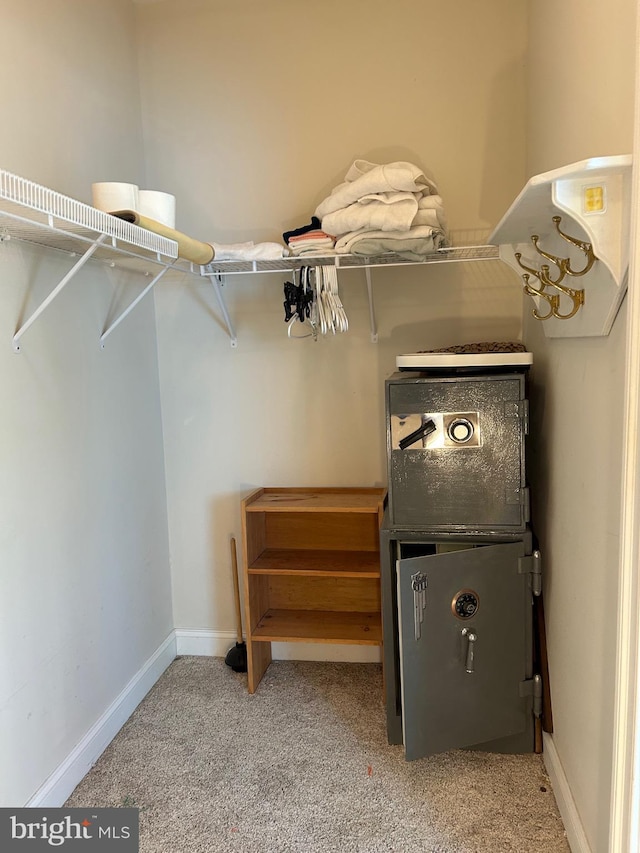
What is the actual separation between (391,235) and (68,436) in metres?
1.19

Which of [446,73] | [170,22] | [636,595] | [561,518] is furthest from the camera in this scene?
[170,22]

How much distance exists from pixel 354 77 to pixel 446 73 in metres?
0.34

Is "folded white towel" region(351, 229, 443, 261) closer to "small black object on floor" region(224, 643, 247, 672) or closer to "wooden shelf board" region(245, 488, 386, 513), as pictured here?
"wooden shelf board" region(245, 488, 386, 513)

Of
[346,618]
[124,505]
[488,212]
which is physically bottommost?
[346,618]

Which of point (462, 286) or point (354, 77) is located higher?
point (354, 77)

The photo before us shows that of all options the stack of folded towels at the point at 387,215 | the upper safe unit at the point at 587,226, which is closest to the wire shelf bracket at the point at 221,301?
the stack of folded towels at the point at 387,215

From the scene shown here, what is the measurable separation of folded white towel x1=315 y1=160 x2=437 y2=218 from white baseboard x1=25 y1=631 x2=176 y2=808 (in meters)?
1.84

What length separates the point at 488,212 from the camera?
2281 mm

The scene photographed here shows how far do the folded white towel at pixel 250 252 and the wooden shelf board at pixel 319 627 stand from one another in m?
1.38

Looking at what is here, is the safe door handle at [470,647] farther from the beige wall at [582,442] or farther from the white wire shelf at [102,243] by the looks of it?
the white wire shelf at [102,243]

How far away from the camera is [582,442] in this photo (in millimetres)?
1520

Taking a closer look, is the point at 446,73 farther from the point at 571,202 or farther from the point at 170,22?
the point at 571,202

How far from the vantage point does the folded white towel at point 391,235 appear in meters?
1.92

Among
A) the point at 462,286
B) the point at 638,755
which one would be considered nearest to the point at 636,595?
the point at 638,755
